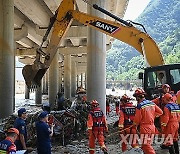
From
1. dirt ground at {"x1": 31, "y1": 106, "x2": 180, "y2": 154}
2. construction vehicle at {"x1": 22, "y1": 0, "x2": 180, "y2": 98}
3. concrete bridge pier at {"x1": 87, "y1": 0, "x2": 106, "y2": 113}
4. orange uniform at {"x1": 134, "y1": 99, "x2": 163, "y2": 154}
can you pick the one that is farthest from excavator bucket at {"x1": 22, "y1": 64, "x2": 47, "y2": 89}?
orange uniform at {"x1": 134, "y1": 99, "x2": 163, "y2": 154}

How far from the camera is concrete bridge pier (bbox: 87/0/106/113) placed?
1306 cm

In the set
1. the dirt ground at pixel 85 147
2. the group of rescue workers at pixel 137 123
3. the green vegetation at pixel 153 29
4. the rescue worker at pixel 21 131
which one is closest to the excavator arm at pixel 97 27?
the group of rescue workers at pixel 137 123

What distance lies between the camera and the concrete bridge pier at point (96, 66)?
1306 centimetres

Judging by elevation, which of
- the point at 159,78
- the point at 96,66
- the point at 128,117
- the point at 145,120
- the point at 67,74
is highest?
the point at 67,74

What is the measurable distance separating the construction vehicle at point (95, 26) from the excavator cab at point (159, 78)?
21cm

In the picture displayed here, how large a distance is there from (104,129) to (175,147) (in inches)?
74.5

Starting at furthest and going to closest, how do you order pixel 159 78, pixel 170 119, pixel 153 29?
pixel 153 29 → pixel 159 78 → pixel 170 119

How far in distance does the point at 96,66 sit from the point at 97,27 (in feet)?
8.86

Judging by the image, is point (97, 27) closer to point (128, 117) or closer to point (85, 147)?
point (128, 117)

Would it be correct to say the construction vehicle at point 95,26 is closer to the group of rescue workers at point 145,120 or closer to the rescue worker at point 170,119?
the group of rescue workers at point 145,120

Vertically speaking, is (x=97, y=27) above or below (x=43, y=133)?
above

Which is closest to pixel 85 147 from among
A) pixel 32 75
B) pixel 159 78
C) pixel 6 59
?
pixel 32 75

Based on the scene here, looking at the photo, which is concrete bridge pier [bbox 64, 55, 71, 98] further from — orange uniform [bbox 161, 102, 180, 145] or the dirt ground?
orange uniform [bbox 161, 102, 180, 145]

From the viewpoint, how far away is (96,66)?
43.1 feet
